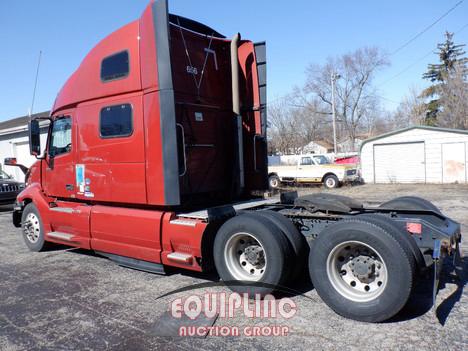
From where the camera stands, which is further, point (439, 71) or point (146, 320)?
point (439, 71)

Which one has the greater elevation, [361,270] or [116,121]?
[116,121]

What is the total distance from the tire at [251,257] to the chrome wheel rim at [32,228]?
4.43 metres

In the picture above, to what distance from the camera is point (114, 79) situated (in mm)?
5781

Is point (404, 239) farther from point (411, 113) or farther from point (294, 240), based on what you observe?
point (411, 113)

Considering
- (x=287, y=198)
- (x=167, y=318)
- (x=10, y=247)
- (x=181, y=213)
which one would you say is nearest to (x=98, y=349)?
(x=167, y=318)

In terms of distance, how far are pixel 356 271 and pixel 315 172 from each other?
54.9ft

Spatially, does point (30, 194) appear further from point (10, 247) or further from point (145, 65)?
point (145, 65)

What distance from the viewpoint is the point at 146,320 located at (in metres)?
4.16

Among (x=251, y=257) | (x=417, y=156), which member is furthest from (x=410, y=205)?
(x=417, y=156)

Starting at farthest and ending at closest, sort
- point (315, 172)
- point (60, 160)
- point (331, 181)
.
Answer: point (315, 172) < point (331, 181) < point (60, 160)

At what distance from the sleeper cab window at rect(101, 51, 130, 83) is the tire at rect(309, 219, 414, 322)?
144 inches

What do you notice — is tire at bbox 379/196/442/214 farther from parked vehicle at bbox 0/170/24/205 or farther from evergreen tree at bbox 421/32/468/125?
evergreen tree at bbox 421/32/468/125

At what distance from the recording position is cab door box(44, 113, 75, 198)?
6.65 m

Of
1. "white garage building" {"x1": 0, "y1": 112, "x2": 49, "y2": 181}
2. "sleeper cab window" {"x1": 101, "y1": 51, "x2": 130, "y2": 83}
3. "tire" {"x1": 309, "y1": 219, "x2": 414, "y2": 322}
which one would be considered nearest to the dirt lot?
"tire" {"x1": 309, "y1": 219, "x2": 414, "y2": 322}
